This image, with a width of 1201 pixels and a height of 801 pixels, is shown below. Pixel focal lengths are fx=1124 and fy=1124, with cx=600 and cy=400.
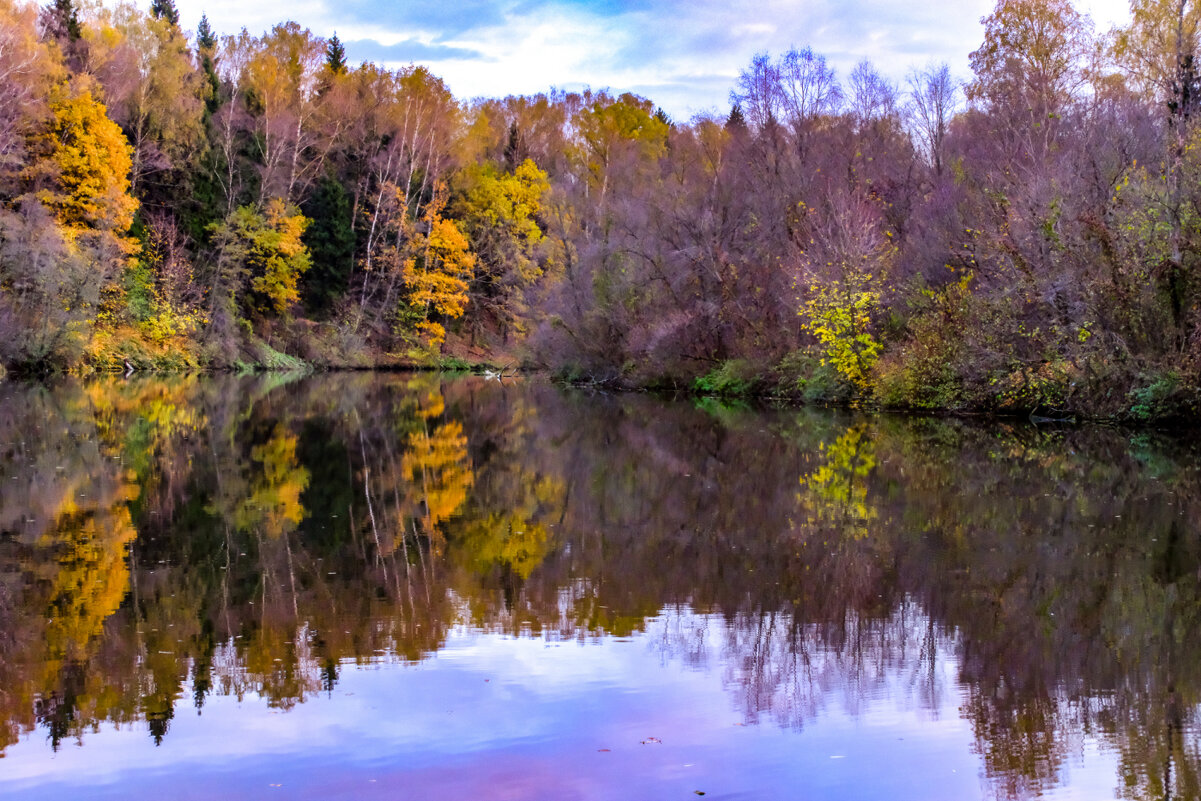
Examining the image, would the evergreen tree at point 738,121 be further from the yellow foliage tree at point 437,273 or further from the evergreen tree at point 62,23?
the evergreen tree at point 62,23

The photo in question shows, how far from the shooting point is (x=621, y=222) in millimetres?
39281

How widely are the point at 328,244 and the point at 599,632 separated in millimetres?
51705

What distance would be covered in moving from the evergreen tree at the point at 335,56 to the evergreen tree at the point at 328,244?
804 centimetres

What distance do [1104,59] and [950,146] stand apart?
24.5 ft

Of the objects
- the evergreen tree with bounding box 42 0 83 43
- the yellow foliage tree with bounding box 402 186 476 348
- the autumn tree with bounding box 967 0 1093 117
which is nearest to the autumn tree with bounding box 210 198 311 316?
the yellow foliage tree with bounding box 402 186 476 348

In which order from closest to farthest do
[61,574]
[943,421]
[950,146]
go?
[61,574]
[943,421]
[950,146]

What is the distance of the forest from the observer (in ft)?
78.3

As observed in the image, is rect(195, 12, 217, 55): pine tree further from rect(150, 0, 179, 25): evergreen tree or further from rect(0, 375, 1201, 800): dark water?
rect(0, 375, 1201, 800): dark water

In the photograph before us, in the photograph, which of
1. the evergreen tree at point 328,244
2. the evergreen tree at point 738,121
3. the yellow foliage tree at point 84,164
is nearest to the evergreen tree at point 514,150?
the evergreen tree at point 328,244

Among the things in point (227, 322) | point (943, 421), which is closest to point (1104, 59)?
point (943, 421)

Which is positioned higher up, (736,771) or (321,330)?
(321,330)

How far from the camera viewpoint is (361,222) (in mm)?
58625

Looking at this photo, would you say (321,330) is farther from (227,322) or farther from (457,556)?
(457,556)

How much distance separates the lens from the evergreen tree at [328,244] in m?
56.1
